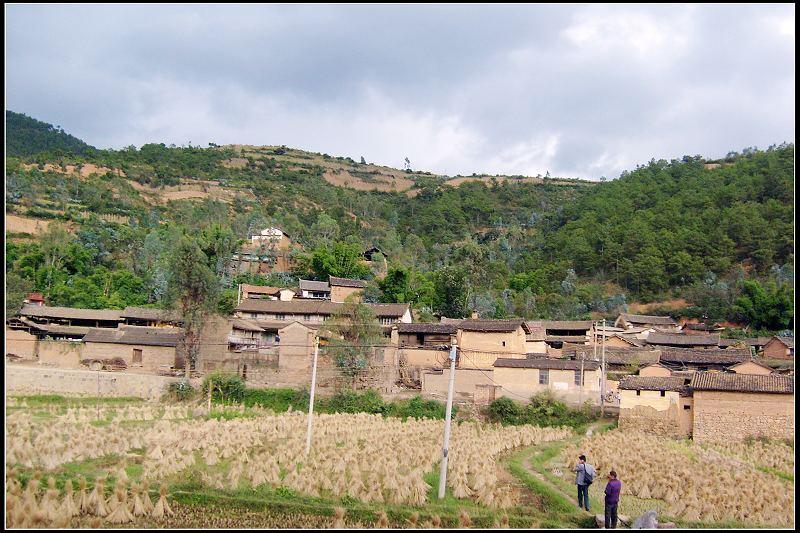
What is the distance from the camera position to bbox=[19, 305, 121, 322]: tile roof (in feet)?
146

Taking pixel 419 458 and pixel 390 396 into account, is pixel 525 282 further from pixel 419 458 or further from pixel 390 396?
pixel 419 458

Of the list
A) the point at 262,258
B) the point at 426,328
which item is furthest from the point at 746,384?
the point at 262,258

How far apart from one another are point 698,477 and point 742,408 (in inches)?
381

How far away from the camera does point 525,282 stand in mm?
71562

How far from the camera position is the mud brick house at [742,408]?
26.0 metres

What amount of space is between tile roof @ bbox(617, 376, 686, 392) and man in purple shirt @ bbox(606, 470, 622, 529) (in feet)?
55.4

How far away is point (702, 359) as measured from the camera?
42.8 metres

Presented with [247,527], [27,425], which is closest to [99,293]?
[27,425]

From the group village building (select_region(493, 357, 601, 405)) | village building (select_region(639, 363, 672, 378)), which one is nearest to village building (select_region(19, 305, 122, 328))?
village building (select_region(493, 357, 601, 405))

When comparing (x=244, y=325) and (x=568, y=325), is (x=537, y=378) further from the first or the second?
(x=244, y=325)

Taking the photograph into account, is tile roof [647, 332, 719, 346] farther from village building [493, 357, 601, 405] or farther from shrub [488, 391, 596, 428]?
shrub [488, 391, 596, 428]

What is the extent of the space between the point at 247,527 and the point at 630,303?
6434 centimetres

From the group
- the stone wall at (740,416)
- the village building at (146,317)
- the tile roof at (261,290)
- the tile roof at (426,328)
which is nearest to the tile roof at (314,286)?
the tile roof at (261,290)

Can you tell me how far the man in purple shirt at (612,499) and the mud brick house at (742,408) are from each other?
1530 cm
